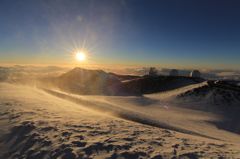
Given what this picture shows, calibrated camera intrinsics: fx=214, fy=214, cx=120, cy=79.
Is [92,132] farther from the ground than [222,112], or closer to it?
farther from the ground

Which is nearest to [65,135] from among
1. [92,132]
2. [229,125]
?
[92,132]

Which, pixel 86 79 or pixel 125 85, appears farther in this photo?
pixel 86 79

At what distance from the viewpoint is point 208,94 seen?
39.3 m

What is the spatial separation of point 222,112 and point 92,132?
27.4m

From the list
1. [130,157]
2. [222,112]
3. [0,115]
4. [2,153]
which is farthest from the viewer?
[222,112]

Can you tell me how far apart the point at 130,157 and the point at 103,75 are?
69.9 meters

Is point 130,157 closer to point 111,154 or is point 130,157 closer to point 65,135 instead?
point 111,154

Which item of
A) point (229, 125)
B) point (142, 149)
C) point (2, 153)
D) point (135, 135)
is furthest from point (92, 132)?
point (229, 125)

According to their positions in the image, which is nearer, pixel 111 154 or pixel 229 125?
pixel 111 154

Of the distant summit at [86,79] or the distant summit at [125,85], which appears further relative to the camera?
the distant summit at [86,79]

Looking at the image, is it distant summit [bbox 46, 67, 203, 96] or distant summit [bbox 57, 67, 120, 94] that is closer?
distant summit [bbox 46, 67, 203, 96]

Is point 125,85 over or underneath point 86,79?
underneath

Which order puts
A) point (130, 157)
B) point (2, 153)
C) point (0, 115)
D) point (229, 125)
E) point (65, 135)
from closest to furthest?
1. point (130, 157)
2. point (2, 153)
3. point (65, 135)
4. point (0, 115)
5. point (229, 125)

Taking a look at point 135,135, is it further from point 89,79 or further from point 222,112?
point 89,79
